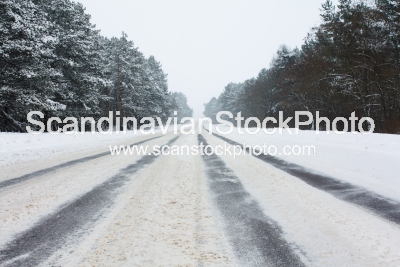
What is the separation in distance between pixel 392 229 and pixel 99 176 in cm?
544

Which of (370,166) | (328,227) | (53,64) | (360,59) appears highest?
(360,59)

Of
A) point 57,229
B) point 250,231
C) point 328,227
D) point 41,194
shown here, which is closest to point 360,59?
point 328,227

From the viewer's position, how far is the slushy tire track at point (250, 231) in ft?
7.34

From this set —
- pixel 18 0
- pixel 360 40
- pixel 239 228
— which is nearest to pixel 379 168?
pixel 239 228

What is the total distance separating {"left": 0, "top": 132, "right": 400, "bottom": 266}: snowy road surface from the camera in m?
2.27

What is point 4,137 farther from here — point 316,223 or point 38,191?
point 316,223

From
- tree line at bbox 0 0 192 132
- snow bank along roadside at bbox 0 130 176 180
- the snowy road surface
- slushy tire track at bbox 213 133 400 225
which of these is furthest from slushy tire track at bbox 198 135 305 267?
tree line at bbox 0 0 192 132

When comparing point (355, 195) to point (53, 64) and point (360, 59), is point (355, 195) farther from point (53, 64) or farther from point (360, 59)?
point (53, 64)

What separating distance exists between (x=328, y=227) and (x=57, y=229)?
3193 mm

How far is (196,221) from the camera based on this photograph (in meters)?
3.07

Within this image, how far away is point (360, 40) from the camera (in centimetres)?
2097

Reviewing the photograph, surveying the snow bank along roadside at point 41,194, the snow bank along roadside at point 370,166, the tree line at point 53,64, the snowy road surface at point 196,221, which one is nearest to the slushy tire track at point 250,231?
the snowy road surface at point 196,221

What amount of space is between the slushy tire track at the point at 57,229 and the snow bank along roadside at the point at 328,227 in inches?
93.6

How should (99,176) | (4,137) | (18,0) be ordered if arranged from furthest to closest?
(18,0)
(4,137)
(99,176)
